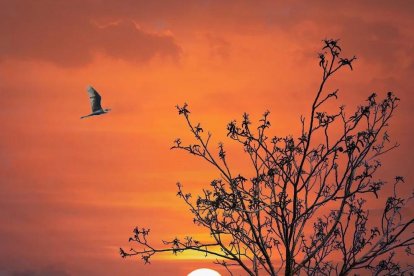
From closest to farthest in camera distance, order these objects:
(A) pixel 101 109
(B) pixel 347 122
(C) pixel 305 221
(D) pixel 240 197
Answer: (B) pixel 347 122
(D) pixel 240 197
(C) pixel 305 221
(A) pixel 101 109

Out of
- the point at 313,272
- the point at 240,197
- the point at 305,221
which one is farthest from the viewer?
the point at 313,272

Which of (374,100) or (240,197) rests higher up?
(374,100)

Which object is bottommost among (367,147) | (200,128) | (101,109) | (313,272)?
(313,272)

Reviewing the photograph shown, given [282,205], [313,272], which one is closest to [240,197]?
[282,205]

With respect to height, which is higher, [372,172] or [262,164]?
[262,164]

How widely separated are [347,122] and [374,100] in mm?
975

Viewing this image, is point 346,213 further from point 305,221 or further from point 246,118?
Answer: point 246,118

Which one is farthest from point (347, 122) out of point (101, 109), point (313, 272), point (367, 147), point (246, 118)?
point (101, 109)

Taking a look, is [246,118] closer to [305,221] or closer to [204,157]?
[204,157]

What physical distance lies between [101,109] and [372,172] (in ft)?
39.5

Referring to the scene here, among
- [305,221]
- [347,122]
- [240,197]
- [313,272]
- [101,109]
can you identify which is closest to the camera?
[347,122]

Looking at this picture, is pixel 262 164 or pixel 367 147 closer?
pixel 367 147

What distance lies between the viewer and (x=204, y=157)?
12.6 m

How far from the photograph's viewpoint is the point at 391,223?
13016 millimetres
